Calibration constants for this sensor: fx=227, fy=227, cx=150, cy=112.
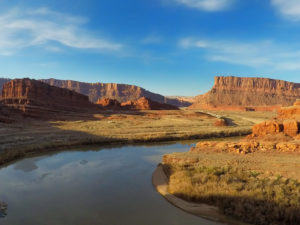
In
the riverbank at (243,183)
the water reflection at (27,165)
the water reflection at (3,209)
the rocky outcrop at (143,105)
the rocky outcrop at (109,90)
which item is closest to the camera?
the riverbank at (243,183)

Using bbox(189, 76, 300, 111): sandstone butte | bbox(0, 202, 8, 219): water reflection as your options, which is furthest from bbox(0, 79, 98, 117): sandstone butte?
bbox(189, 76, 300, 111): sandstone butte

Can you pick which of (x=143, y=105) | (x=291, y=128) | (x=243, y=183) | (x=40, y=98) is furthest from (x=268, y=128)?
(x=143, y=105)

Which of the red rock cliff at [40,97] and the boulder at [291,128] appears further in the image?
the red rock cliff at [40,97]

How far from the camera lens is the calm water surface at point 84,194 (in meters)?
9.27

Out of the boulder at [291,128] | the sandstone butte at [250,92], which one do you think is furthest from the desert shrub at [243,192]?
the sandstone butte at [250,92]

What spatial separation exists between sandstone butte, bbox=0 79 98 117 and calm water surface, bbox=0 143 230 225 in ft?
129

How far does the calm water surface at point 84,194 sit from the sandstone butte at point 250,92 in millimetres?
129133

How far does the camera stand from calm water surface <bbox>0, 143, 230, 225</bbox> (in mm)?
9266

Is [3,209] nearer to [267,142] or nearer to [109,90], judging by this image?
[267,142]

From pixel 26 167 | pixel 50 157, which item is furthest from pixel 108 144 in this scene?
pixel 26 167

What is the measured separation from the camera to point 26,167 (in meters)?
16.6

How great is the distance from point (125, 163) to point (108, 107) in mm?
62895

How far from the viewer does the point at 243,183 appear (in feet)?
36.0

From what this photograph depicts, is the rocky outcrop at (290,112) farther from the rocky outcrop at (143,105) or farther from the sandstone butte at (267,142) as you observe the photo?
the rocky outcrop at (143,105)
